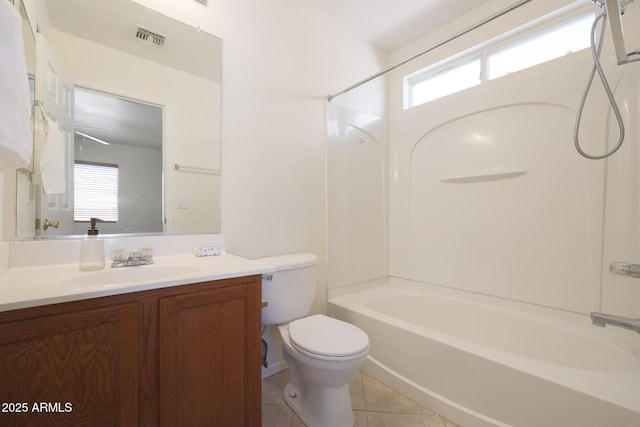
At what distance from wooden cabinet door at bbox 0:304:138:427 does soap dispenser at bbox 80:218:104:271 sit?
403 mm

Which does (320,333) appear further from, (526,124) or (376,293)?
(526,124)

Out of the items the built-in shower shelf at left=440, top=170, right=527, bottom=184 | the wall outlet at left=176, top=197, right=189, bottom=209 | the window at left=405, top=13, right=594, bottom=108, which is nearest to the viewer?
the wall outlet at left=176, top=197, right=189, bottom=209

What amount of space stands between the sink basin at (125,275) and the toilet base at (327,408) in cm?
87

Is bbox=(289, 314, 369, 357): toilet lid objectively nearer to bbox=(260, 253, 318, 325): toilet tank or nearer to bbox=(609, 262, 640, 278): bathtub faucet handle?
bbox=(260, 253, 318, 325): toilet tank

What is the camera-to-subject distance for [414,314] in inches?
85.7

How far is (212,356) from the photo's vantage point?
3.13ft

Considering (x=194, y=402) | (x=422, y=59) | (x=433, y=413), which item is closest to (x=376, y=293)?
(x=433, y=413)

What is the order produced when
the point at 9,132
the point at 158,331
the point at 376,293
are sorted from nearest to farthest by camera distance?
the point at 9,132 → the point at 158,331 → the point at 376,293

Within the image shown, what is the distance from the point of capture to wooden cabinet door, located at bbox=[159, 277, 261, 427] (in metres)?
0.88

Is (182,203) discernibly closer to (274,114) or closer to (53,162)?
(53,162)

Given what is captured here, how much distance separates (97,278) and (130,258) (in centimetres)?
15

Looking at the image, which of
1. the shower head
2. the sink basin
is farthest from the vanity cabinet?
the shower head

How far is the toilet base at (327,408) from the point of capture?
1.31 metres

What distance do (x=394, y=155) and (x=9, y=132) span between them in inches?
93.6
